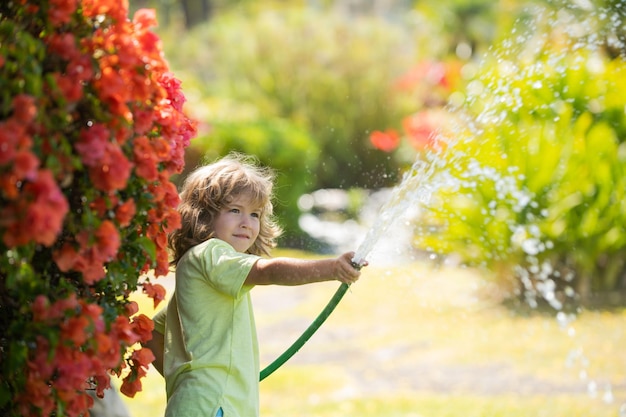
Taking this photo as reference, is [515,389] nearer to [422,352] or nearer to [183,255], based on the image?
[422,352]

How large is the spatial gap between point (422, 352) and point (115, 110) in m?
4.69

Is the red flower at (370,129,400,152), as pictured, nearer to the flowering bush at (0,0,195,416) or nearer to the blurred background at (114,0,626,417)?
the blurred background at (114,0,626,417)

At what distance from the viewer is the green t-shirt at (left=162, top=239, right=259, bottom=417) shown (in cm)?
232

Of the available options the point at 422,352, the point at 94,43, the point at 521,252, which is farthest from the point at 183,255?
the point at 521,252

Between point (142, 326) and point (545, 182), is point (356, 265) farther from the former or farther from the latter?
point (545, 182)

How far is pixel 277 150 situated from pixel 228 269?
24.8 ft

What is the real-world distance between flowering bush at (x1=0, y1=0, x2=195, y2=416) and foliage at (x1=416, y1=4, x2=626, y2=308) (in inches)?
185

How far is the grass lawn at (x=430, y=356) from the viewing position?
16.9 ft

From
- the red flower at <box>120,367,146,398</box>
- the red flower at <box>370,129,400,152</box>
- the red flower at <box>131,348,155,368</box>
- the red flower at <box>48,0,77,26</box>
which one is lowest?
the red flower at <box>370,129,400,152</box>

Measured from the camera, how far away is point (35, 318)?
199cm


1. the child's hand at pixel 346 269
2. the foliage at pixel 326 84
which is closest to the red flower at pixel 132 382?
the child's hand at pixel 346 269

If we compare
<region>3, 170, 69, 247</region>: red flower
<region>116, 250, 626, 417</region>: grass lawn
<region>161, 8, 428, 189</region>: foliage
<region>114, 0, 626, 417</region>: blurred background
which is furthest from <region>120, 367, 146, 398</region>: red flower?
<region>161, 8, 428, 189</region>: foliage

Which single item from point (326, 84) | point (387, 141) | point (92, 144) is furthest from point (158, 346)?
point (326, 84)

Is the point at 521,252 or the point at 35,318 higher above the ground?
the point at 35,318
